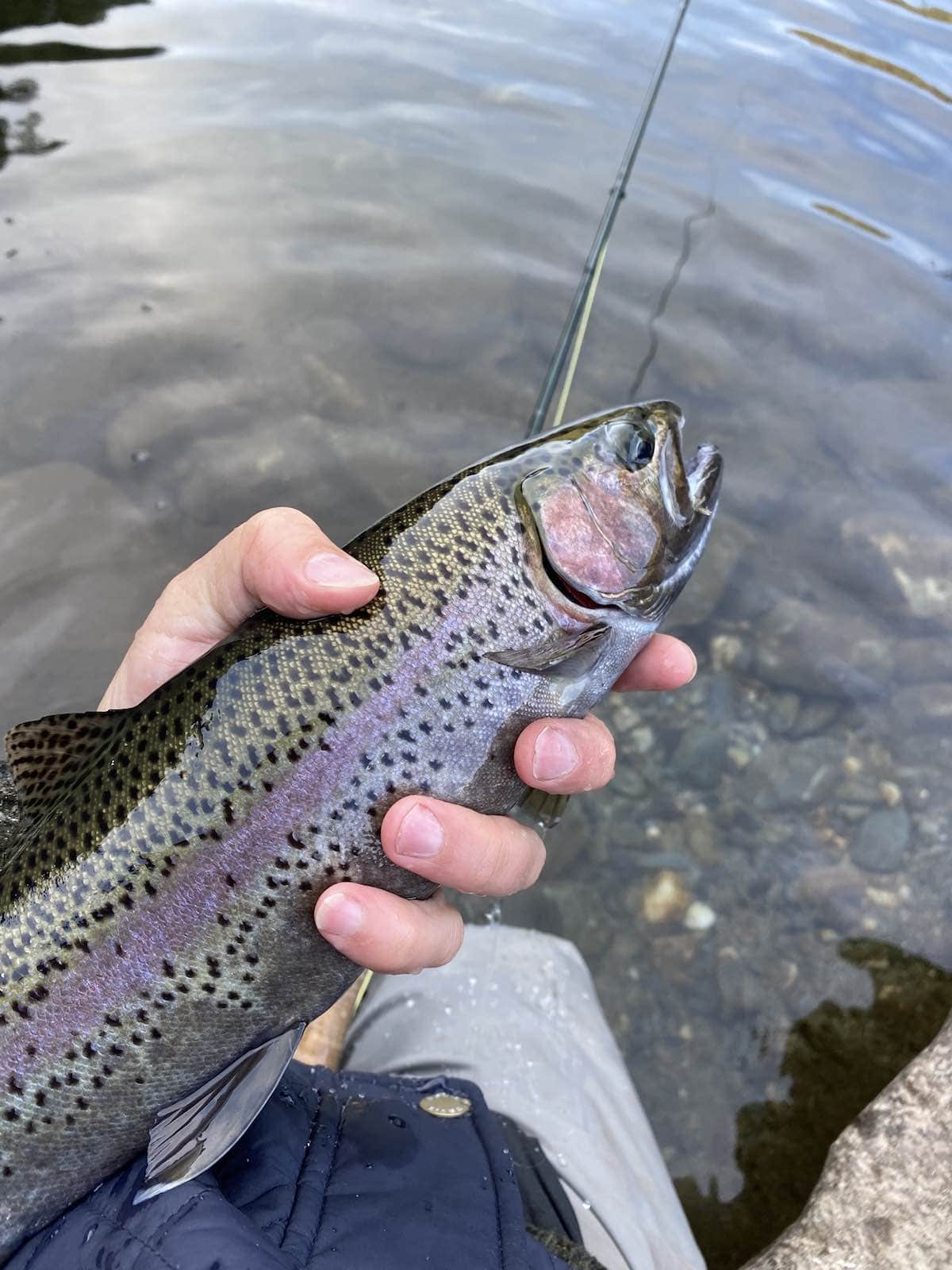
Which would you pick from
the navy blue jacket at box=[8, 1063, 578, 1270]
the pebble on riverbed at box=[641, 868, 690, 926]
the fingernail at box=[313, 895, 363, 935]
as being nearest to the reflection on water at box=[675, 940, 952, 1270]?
the pebble on riverbed at box=[641, 868, 690, 926]

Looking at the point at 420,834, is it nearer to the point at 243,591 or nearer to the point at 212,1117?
the point at 212,1117

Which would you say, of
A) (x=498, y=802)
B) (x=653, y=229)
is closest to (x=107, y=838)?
(x=498, y=802)

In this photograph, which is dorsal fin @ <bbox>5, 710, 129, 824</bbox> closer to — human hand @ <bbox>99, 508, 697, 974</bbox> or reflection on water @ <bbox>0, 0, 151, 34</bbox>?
human hand @ <bbox>99, 508, 697, 974</bbox>

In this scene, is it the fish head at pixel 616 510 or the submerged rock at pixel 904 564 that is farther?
the submerged rock at pixel 904 564

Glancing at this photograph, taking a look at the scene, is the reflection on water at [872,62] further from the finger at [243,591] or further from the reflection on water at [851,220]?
the finger at [243,591]

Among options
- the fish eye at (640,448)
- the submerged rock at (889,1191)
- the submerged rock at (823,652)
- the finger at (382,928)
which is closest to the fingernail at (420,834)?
the finger at (382,928)

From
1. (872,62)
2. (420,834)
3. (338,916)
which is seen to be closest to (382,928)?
(338,916)

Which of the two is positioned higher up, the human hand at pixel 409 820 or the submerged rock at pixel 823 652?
the human hand at pixel 409 820
